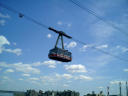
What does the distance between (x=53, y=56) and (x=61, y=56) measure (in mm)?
1325

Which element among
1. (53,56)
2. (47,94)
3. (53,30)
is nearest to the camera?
(53,30)

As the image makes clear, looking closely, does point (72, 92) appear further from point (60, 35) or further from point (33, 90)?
point (60, 35)

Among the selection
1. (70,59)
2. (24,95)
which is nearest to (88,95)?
(24,95)

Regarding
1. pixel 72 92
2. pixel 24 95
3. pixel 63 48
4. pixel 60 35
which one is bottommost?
pixel 24 95

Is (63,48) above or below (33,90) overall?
above

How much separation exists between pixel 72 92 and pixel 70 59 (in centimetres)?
7624

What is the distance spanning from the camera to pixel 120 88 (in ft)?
235

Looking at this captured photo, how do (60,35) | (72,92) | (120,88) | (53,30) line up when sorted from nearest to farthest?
1. (53,30)
2. (60,35)
3. (120,88)
4. (72,92)

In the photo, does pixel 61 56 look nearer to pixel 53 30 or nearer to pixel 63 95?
pixel 53 30

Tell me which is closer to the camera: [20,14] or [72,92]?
[20,14]

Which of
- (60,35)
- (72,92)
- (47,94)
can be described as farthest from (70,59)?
(47,94)

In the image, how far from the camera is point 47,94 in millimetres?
104750

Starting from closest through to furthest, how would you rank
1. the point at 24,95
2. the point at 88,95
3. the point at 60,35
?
the point at 60,35
the point at 88,95
the point at 24,95

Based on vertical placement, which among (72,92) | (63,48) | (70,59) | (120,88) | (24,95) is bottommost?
(24,95)
